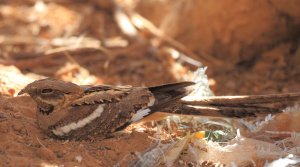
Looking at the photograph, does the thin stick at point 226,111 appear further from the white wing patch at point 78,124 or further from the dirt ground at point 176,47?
the dirt ground at point 176,47

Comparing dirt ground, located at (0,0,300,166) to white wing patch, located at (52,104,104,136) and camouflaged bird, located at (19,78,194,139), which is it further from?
white wing patch, located at (52,104,104,136)

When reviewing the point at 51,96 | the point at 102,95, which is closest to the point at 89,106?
the point at 102,95

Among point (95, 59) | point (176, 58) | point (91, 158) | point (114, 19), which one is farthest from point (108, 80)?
point (91, 158)

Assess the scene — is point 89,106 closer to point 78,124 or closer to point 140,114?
point 78,124

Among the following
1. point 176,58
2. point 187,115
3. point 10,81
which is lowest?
point 187,115

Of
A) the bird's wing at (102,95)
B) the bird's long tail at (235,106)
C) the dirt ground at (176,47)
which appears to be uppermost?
the dirt ground at (176,47)

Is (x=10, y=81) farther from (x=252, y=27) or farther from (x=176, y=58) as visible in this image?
(x=252, y=27)

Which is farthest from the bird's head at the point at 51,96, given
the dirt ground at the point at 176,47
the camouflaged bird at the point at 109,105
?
the dirt ground at the point at 176,47
